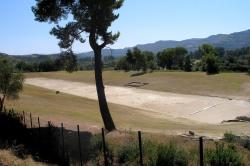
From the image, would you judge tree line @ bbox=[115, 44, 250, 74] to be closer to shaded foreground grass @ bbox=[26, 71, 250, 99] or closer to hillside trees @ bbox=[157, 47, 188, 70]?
hillside trees @ bbox=[157, 47, 188, 70]

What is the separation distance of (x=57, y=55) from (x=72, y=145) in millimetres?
9361

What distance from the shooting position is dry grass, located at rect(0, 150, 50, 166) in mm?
12799

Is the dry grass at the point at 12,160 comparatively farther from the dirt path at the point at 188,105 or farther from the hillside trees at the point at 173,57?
the hillside trees at the point at 173,57

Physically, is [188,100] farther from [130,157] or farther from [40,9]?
[130,157]

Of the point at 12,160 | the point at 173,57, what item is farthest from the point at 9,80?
the point at 173,57

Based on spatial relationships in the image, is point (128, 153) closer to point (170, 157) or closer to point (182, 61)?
point (170, 157)

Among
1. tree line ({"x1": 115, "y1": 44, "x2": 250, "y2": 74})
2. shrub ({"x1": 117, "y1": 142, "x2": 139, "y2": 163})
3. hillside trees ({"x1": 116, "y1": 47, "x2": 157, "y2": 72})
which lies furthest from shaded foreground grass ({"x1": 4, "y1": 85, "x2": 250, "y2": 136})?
hillside trees ({"x1": 116, "y1": 47, "x2": 157, "y2": 72})

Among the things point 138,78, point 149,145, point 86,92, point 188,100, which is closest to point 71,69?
point 149,145

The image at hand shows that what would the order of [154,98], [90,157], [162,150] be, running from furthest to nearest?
[154,98]
[90,157]
[162,150]

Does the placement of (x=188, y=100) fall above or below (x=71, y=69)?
below

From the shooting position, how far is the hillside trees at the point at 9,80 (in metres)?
34.0

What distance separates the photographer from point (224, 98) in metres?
70.6

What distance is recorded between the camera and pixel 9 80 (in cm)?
3459

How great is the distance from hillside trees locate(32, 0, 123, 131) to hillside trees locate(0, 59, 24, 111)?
435 inches
